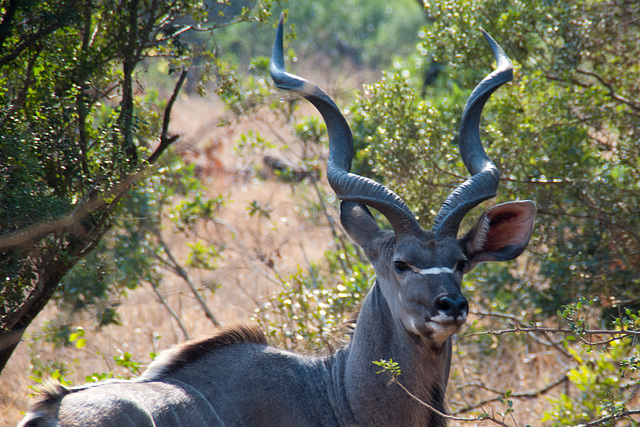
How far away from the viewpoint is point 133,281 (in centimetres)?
514

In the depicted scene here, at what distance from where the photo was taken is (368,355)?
3211mm

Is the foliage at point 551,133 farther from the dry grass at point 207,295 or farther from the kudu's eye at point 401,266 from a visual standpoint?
the kudu's eye at point 401,266

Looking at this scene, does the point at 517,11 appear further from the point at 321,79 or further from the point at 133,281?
the point at 321,79

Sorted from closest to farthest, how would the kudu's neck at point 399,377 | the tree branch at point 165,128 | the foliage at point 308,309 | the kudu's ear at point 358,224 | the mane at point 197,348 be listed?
the kudu's neck at point 399,377, the mane at point 197,348, the kudu's ear at point 358,224, the tree branch at point 165,128, the foliage at point 308,309

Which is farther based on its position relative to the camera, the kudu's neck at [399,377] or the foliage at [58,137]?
the foliage at [58,137]

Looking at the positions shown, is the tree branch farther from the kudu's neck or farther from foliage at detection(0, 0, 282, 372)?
the kudu's neck

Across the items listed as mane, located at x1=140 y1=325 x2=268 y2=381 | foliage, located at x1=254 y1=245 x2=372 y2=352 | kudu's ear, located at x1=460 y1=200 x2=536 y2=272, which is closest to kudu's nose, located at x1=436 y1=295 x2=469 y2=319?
kudu's ear, located at x1=460 y1=200 x2=536 y2=272

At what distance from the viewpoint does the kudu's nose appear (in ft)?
9.34

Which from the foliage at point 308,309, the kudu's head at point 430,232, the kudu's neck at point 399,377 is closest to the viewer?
the kudu's head at point 430,232

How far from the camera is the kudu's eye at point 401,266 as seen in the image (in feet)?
10.2

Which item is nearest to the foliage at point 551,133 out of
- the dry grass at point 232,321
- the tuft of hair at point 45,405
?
the dry grass at point 232,321

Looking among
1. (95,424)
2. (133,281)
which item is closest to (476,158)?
(95,424)

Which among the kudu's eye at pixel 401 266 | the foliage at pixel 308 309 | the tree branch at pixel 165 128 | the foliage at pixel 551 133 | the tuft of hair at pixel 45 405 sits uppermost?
the foliage at pixel 551 133

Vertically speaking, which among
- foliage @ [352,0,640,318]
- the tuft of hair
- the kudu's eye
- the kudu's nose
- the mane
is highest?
foliage @ [352,0,640,318]
